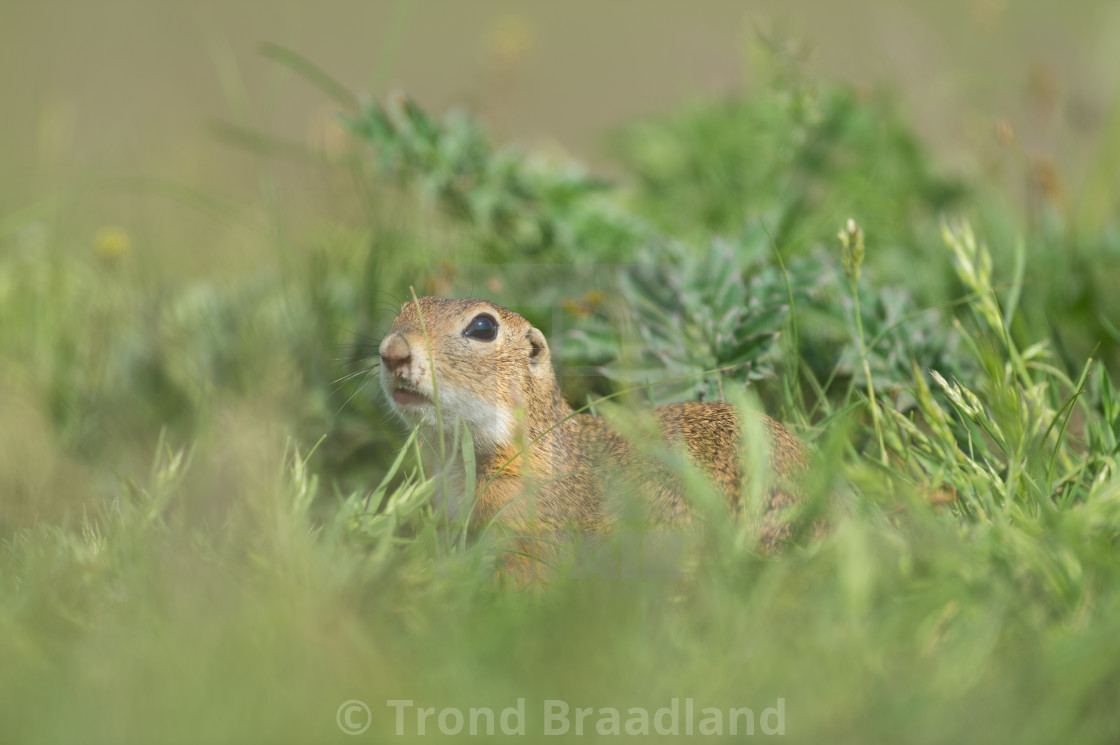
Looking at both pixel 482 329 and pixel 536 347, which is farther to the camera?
pixel 536 347

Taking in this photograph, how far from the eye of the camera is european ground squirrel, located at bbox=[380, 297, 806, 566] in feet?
8.16

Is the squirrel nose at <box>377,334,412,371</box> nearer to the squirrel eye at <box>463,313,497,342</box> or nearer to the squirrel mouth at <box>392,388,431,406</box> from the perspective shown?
the squirrel mouth at <box>392,388,431,406</box>

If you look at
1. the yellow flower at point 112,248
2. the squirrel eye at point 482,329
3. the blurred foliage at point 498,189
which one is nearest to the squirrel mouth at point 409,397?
the squirrel eye at point 482,329

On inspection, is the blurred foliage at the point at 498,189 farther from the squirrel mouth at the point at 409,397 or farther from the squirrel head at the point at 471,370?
the squirrel mouth at the point at 409,397

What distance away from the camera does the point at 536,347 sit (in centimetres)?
300

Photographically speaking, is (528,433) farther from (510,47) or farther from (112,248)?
(510,47)

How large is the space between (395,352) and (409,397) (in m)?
0.15

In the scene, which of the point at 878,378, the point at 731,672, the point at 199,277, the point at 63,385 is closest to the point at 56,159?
the point at 199,277

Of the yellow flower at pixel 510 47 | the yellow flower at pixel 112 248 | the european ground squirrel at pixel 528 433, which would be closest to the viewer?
the european ground squirrel at pixel 528 433

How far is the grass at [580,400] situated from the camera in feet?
5.57

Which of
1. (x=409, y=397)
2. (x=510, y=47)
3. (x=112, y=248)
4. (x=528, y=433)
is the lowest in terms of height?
(x=528, y=433)

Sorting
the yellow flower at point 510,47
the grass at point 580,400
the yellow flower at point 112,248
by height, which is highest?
the yellow flower at point 510,47

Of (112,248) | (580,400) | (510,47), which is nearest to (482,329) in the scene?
(580,400)

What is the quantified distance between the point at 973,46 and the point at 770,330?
3476mm
